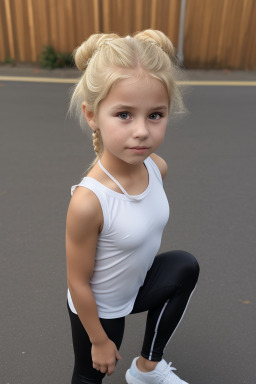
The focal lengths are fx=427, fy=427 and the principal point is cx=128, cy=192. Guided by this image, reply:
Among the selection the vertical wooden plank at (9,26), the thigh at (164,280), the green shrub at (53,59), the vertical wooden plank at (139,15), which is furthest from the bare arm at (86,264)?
the vertical wooden plank at (9,26)

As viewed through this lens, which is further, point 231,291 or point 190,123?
point 190,123

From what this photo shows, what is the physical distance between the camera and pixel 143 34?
1454 mm

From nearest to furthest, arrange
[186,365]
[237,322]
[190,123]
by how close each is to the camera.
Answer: [186,365]
[237,322]
[190,123]

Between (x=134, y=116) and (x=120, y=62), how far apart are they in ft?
0.53

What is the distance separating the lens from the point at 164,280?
1735mm

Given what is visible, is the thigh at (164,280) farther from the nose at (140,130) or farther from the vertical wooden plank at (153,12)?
the vertical wooden plank at (153,12)

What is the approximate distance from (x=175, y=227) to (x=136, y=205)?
1.88 meters

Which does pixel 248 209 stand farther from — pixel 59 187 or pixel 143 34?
pixel 143 34

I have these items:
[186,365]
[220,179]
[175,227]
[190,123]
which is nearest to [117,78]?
[186,365]

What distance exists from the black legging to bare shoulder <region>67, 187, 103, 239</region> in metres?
0.43

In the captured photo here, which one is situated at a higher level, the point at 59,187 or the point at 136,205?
the point at 136,205

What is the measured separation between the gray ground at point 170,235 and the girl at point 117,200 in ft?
2.28

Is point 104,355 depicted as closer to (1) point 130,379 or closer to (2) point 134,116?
(1) point 130,379

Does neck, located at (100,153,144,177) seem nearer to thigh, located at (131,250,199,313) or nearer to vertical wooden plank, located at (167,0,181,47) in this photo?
thigh, located at (131,250,199,313)
